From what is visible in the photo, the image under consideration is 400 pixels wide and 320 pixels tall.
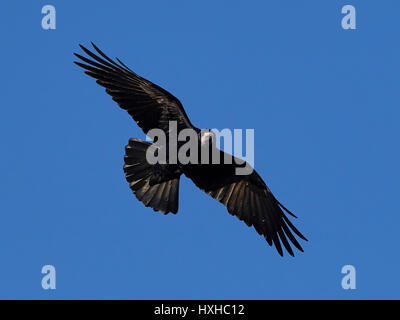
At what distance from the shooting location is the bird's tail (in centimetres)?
1413

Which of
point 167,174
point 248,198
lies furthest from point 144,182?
point 248,198

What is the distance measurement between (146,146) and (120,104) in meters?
0.85

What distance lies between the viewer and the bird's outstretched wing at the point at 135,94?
13.7m

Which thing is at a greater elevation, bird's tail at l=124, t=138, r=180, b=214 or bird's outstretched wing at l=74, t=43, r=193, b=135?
bird's outstretched wing at l=74, t=43, r=193, b=135

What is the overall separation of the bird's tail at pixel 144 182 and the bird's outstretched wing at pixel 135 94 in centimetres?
46

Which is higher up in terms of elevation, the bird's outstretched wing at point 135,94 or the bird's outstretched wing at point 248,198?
the bird's outstretched wing at point 135,94

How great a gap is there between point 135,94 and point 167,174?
1.45 meters

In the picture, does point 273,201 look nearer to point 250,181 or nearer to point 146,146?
point 250,181

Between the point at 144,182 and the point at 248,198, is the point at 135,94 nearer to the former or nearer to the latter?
the point at 144,182

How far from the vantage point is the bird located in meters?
13.8

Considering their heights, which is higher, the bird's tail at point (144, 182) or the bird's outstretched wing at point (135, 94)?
the bird's outstretched wing at point (135, 94)
